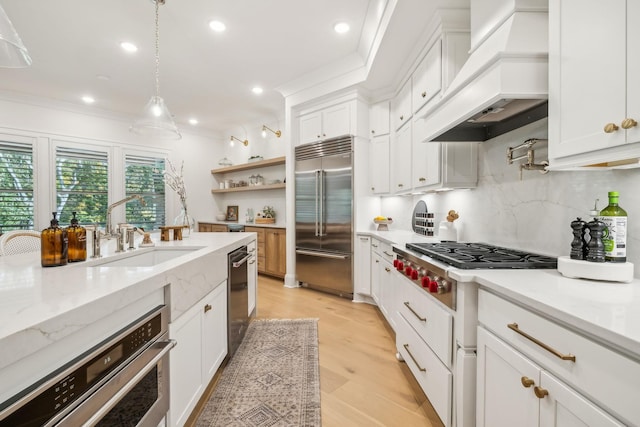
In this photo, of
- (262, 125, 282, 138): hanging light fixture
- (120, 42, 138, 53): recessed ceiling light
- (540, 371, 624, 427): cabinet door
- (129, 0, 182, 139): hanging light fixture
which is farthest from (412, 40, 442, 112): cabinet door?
(120, 42, 138, 53): recessed ceiling light

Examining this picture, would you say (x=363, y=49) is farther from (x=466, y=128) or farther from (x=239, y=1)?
(x=466, y=128)

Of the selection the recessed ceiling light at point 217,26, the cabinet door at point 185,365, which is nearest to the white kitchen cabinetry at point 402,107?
the recessed ceiling light at point 217,26

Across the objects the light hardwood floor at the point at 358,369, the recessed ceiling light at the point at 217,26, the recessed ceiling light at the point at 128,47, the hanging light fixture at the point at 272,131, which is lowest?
the light hardwood floor at the point at 358,369

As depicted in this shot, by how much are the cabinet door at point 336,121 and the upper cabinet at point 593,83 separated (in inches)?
103

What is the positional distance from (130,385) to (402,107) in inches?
127

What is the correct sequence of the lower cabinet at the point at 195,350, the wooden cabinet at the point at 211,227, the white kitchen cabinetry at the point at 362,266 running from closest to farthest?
the lower cabinet at the point at 195,350 < the white kitchen cabinetry at the point at 362,266 < the wooden cabinet at the point at 211,227

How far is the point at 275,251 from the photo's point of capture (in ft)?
15.1

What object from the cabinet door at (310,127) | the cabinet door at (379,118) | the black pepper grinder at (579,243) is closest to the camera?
the black pepper grinder at (579,243)

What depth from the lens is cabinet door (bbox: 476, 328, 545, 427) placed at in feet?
3.10

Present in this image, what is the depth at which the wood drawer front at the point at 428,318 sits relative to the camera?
4.55 feet

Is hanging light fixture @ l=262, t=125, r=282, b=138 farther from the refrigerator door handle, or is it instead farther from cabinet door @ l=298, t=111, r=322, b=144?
the refrigerator door handle

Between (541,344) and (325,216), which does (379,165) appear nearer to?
(325,216)

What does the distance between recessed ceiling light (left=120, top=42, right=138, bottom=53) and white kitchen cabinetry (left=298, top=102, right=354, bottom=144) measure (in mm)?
2131

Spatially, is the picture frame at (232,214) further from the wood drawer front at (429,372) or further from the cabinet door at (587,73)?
the cabinet door at (587,73)
